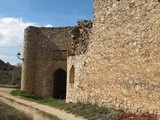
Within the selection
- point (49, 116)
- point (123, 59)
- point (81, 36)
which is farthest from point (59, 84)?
point (123, 59)

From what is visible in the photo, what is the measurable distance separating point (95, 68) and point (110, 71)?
4.53ft

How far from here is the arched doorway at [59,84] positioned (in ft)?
85.3

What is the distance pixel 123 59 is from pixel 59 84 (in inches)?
512

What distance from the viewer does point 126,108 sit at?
13695mm

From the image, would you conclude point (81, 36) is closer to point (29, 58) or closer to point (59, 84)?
point (29, 58)

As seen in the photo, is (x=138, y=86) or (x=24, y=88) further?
(x=24, y=88)

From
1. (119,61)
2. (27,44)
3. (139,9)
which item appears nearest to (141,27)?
(139,9)

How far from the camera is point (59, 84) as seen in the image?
26562 mm

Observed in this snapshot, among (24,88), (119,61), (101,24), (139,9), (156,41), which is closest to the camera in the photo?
(156,41)

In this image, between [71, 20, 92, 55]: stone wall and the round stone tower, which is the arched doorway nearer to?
the round stone tower

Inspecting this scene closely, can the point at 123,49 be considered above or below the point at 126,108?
above

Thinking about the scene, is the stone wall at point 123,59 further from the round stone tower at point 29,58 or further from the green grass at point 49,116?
the round stone tower at point 29,58

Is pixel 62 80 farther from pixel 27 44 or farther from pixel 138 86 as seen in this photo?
pixel 138 86

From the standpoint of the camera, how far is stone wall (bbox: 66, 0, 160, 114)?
12.6 meters
